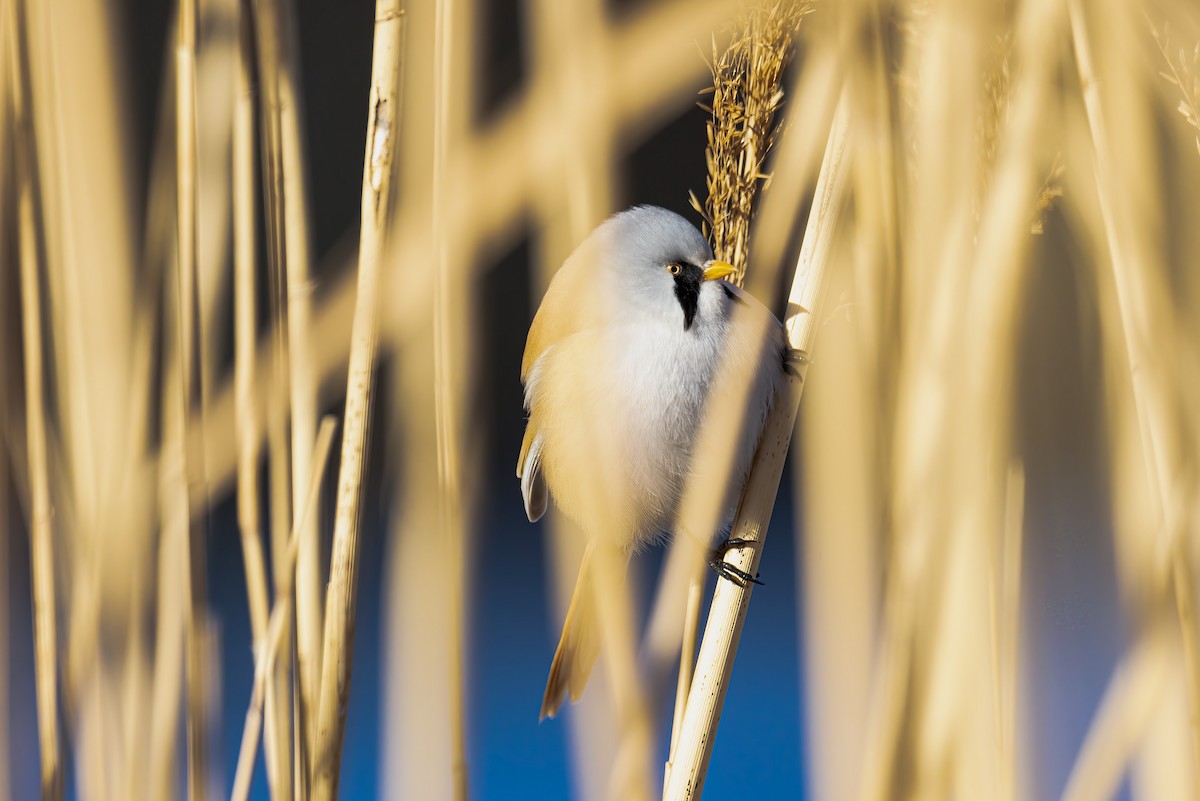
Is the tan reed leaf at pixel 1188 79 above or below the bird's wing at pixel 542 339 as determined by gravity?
above

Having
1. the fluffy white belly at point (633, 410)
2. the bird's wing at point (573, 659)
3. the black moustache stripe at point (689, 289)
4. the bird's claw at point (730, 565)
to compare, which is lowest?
the bird's wing at point (573, 659)

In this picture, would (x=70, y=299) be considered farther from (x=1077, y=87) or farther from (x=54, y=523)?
(x=1077, y=87)

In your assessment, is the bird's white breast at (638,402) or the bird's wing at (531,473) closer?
the bird's white breast at (638,402)

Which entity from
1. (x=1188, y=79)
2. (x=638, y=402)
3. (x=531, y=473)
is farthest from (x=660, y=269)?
(x=1188, y=79)

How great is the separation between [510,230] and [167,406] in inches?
14.5

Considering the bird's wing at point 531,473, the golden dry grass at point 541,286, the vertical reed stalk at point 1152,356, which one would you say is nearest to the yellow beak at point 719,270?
the golden dry grass at point 541,286

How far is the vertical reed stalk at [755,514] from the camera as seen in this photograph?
905mm

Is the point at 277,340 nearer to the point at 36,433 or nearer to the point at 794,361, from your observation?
the point at 36,433

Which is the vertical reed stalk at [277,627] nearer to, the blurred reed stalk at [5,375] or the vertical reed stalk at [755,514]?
the blurred reed stalk at [5,375]

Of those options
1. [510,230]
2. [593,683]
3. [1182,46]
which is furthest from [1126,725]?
[510,230]

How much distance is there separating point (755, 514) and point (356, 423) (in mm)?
375

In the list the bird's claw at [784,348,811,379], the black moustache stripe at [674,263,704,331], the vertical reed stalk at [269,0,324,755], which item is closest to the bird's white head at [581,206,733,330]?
the black moustache stripe at [674,263,704,331]

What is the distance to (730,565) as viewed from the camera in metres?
0.96

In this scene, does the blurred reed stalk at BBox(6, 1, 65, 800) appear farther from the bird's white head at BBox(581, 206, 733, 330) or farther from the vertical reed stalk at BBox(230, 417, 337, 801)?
the bird's white head at BBox(581, 206, 733, 330)
